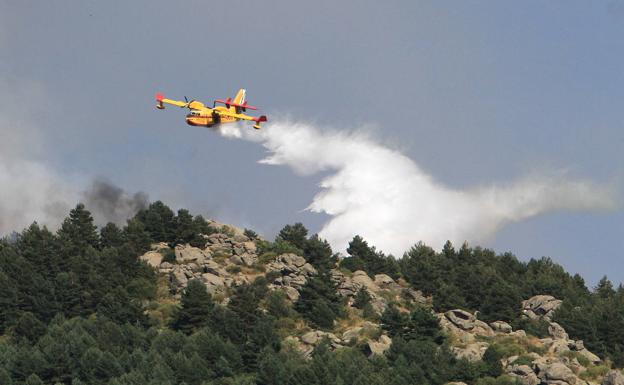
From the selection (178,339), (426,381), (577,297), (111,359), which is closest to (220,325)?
(178,339)

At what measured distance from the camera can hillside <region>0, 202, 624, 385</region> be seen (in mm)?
114875

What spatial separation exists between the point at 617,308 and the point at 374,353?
3617 centimetres

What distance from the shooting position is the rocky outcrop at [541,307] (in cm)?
14525

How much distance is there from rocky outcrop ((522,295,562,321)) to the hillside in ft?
0.91

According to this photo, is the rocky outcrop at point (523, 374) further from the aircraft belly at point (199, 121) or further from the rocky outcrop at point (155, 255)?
the rocky outcrop at point (155, 255)

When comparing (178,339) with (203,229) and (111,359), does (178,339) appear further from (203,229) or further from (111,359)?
(203,229)

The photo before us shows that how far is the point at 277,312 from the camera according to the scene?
136625 mm

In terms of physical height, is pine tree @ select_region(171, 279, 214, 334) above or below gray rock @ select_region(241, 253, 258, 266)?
below

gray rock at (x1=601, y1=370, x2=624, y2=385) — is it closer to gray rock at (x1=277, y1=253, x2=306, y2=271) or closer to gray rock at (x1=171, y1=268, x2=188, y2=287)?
gray rock at (x1=277, y1=253, x2=306, y2=271)

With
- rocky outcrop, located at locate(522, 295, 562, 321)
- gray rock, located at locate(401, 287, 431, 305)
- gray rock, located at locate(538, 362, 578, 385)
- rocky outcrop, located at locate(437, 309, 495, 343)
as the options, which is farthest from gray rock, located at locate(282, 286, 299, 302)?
gray rock, located at locate(538, 362, 578, 385)

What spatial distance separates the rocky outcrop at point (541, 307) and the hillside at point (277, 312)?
0.28m

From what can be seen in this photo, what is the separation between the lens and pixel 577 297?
15212 cm

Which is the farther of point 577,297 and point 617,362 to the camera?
point 577,297

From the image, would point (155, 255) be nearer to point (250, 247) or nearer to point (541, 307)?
point (250, 247)
